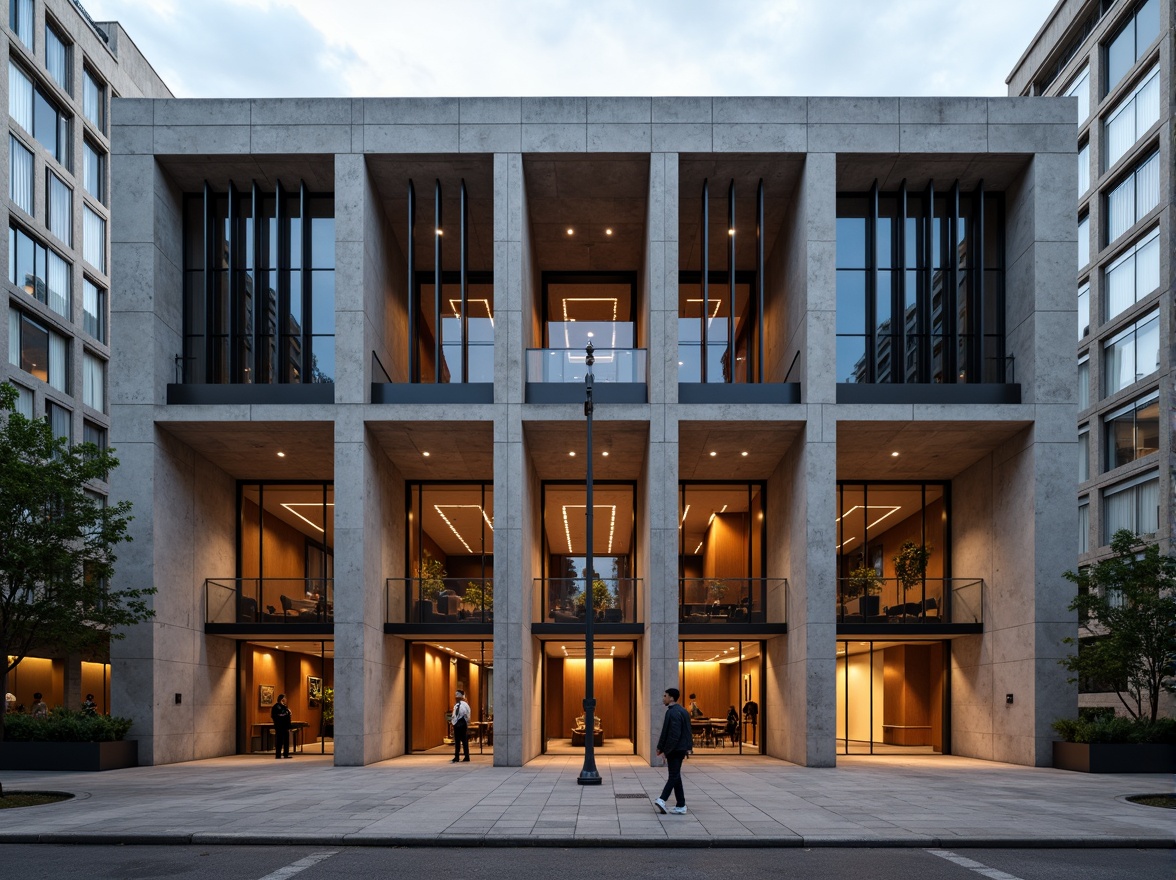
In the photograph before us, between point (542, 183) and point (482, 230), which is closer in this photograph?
point (542, 183)

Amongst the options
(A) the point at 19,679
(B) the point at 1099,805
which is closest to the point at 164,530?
(B) the point at 1099,805

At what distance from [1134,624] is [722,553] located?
12.0 m

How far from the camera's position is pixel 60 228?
43594mm

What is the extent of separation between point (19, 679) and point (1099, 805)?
135 feet

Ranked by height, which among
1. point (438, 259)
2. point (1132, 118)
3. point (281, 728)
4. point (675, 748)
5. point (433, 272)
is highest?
point (1132, 118)

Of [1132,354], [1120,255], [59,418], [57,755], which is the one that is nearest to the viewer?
[57,755]

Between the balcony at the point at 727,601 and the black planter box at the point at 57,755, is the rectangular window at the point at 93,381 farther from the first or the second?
the balcony at the point at 727,601

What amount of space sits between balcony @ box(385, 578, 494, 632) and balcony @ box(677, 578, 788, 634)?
520 centimetres

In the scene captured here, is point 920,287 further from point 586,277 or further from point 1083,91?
point 1083,91

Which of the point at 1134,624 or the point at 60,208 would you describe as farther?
the point at 60,208

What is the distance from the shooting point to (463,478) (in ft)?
101

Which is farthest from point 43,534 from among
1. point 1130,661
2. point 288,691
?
point 1130,661

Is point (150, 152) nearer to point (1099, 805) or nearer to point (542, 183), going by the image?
point (542, 183)

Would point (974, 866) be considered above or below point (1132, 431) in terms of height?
below
